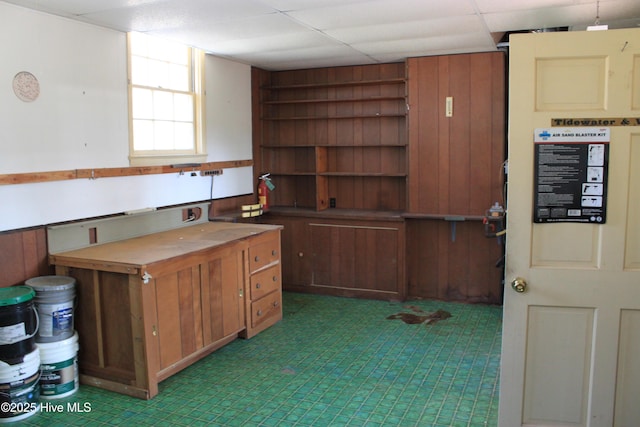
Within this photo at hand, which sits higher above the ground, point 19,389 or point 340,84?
point 340,84

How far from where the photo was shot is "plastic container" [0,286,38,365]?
3.32 metres

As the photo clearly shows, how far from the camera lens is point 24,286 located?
358 centimetres

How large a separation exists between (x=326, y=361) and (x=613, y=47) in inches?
113

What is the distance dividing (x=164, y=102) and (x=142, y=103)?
0.27 m

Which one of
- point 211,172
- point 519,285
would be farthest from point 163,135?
point 519,285

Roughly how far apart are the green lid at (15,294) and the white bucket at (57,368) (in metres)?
0.39

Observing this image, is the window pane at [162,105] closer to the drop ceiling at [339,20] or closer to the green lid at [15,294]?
the drop ceiling at [339,20]

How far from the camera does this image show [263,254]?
498 centimetres

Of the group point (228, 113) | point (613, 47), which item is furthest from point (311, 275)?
point (613, 47)

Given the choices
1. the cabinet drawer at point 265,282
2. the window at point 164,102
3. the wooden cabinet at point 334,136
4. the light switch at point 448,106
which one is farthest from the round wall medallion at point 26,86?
the light switch at point 448,106

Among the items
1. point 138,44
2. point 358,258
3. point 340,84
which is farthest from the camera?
point 340,84

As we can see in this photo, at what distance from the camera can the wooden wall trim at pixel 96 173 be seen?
3648 millimetres

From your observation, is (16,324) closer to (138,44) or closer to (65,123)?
(65,123)

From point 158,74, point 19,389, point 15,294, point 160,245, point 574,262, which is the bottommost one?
point 19,389
